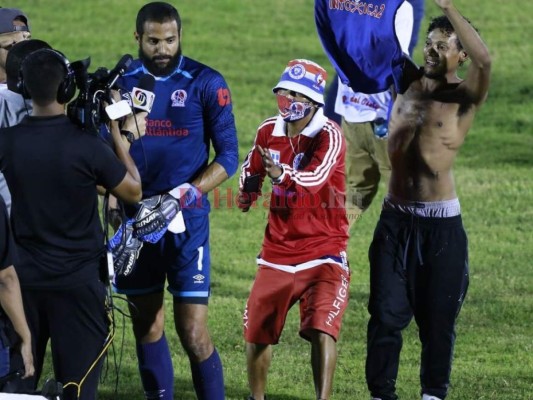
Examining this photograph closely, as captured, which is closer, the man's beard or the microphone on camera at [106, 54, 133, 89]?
the microphone on camera at [106, 54, 133, 89]

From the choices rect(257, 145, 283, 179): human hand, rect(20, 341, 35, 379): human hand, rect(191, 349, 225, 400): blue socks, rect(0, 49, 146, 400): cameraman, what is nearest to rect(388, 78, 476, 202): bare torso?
rect(257, 145, 283, 179): human hand

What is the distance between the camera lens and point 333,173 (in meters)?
8.45

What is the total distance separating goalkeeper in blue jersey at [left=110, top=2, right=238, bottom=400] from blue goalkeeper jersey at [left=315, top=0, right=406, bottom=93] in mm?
812

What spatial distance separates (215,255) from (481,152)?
5.18 meters

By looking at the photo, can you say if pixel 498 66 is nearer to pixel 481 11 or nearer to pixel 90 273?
pixel 481 11

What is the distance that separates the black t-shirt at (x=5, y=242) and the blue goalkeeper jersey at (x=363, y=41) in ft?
9.23

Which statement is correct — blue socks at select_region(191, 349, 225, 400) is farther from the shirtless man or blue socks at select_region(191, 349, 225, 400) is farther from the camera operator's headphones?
the camera operator's headphones

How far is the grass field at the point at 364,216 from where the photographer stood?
9.64 meters

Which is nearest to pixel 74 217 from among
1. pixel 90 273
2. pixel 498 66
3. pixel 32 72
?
pixel 90 273

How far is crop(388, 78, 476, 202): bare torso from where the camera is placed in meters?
8.03

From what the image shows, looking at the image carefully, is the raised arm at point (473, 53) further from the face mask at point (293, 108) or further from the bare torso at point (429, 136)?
the face mask at point (293, 108)

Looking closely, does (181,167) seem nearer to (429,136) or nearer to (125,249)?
(125,249)

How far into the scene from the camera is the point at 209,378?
8.24m

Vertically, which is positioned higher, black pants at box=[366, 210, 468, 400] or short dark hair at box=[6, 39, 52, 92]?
short dark hair at box=[6, 39, 52, 92]
